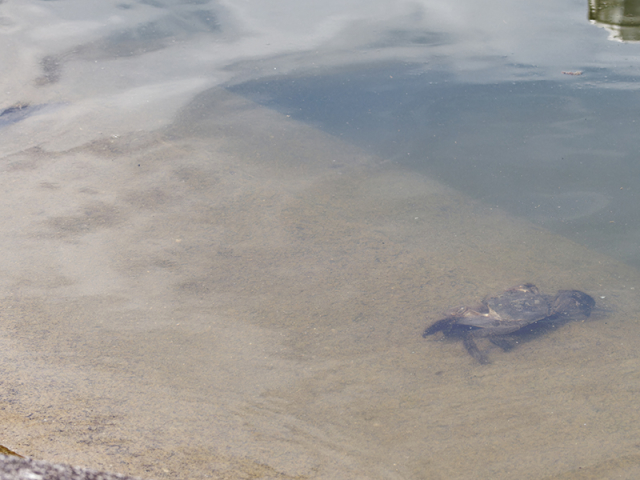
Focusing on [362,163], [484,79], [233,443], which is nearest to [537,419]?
[233,443]

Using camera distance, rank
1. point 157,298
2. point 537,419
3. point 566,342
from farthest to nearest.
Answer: point 157,298
point 566,342
point 537,419

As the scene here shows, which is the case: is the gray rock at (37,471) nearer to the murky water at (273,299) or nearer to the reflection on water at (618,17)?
the murky water at (273,299)

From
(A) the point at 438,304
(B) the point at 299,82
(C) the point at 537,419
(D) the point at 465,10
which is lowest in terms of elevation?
(C) the point at 537,419

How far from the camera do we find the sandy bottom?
Answer: 2.46 meters

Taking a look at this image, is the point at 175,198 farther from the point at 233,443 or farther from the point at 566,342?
the point at 566,342

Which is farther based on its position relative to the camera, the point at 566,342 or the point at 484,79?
the point at 484,79

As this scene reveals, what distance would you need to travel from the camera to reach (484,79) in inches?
215

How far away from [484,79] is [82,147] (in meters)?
4.11

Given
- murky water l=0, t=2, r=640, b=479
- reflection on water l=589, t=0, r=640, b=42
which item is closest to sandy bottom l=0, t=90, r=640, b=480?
murky water l=0, t=2, r=640, b=479

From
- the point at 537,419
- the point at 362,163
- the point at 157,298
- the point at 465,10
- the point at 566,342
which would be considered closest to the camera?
the point at 537,419

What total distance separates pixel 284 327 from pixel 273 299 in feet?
0.86

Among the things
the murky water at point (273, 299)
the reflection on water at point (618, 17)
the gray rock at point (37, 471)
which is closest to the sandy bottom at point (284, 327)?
the murky water at point (273, 299)

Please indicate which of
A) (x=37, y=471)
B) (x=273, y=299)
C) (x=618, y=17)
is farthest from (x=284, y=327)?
(x=618, y=17)

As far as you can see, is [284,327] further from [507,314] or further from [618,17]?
[618,17]
